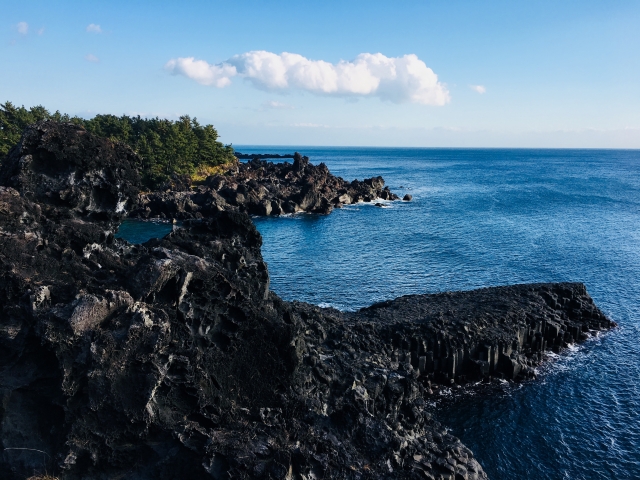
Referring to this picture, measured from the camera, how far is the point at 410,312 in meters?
45.5

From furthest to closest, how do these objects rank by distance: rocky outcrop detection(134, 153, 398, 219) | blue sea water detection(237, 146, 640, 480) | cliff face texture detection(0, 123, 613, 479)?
rocky outcrop detection(134, 153, 398, 219) < blue sea water detection(237, 146, 640, 480) < cliff face texture detection(0, 123, 613, 479)

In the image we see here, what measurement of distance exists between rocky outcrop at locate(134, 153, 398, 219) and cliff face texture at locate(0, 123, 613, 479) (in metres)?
49.4

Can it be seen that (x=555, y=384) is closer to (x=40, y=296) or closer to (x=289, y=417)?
(x=289, y=417)

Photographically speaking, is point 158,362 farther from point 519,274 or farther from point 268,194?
point 268,194

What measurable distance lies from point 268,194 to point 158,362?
99.4m

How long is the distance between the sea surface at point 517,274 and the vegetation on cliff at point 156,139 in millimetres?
25796

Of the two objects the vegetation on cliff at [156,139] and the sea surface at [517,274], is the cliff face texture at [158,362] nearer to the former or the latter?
the sea surface at [517,274]

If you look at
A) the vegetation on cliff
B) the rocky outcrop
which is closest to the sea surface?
the rocky outcrop

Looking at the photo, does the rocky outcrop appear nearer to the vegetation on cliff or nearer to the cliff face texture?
the vegetation on cliff

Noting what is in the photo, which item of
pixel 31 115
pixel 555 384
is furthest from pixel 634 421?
pixel 31 115

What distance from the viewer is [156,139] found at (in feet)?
380

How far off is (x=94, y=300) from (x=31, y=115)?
343ft

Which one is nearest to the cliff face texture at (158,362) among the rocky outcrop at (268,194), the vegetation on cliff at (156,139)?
the rocky outcrop at (268,194)

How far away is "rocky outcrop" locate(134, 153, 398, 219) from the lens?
98062mm
